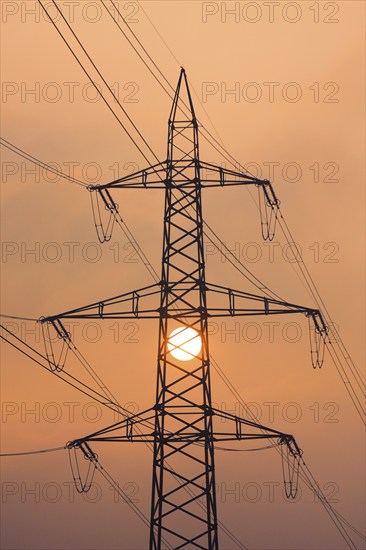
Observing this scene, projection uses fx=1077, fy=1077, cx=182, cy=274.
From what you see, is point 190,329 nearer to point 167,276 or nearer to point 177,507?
point 167,276

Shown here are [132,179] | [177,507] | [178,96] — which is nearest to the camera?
[177,507]

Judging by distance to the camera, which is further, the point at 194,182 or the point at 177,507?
the point at 194,182

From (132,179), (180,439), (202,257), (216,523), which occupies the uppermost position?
(132,179)

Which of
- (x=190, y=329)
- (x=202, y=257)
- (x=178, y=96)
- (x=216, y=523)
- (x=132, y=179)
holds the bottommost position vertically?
(x=216, y=523)

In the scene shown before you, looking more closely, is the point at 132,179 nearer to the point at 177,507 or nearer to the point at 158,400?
the point at 158,400

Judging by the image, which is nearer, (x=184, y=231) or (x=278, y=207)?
(x=184, y=231)

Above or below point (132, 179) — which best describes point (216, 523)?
below

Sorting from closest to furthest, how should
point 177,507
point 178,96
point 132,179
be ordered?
1. point 177,507
2. point 132,179
3. point 178,96

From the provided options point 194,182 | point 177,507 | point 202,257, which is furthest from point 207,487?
point 194,182

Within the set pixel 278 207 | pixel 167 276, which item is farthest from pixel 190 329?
pixel 278 207
